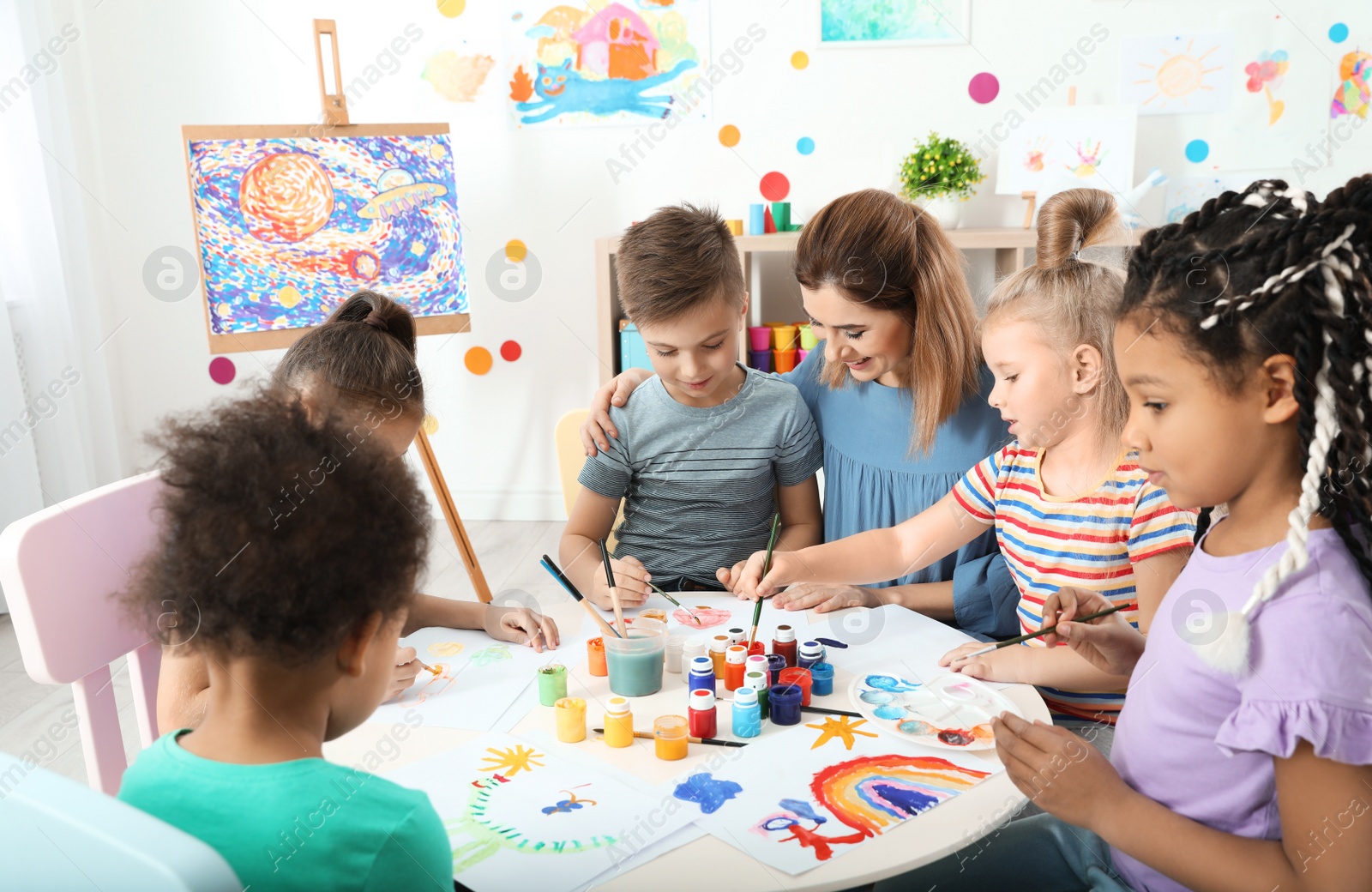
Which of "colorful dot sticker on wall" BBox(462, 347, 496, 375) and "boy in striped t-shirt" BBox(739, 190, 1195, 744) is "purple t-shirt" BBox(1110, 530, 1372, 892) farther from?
"colorful dot sticker on wall" BBox(462, 347, 496, 375)

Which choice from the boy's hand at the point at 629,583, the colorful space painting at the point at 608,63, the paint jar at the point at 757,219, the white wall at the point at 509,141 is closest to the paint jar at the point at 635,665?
the boy's hand at the point at 629,583

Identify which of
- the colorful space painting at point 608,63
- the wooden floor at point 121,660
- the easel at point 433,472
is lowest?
the wooden floor at point 121,660

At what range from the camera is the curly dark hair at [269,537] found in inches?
26.4

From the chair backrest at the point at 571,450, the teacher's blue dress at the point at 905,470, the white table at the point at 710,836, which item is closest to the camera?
the white table at the point at 710,836

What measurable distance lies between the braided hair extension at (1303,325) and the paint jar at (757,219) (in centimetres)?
227

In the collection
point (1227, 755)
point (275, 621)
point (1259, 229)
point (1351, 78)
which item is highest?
point (1351, 78)

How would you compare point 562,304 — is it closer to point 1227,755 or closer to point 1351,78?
point 1351,78

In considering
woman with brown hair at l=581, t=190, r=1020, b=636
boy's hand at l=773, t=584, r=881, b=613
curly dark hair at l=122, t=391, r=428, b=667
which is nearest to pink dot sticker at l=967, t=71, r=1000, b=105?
woman with brown hair at l=581, t=190, r=1020, b=636

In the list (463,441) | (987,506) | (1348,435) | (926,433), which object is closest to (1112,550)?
(987,506)

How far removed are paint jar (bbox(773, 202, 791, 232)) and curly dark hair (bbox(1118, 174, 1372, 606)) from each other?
230 cm

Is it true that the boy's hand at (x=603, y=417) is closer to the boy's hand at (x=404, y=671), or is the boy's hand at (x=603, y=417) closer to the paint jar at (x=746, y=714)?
the boy's hand at (x=404, y=671)

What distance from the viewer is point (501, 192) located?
333 cm

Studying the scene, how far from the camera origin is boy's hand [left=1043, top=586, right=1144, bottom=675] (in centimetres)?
106

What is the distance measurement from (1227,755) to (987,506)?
0.61 meters
